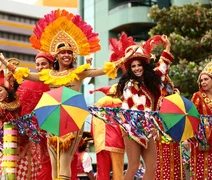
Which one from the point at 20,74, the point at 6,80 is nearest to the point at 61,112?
the point at 20,74

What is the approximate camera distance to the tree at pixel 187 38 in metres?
12.1

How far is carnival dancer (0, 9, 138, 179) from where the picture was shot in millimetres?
5516

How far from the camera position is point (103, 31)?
27500 millimetres

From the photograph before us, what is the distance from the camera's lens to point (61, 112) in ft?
15.9

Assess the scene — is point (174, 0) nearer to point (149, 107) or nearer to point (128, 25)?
point (128, 25)

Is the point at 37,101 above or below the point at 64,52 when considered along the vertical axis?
below

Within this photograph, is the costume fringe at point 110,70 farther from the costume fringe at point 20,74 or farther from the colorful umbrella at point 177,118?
the costume fringe at point 20,74

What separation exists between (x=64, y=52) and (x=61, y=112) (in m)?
1.15

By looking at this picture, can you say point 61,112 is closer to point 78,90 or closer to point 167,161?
point 78,90

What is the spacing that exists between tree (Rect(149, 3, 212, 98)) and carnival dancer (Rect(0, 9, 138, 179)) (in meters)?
6.27

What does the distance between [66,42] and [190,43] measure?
7.05 meters

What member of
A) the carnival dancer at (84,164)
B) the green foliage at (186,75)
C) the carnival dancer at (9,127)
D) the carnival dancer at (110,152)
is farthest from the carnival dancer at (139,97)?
the green foliage at (186,75)

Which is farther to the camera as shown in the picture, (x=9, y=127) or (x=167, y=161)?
(x=167, y=161)

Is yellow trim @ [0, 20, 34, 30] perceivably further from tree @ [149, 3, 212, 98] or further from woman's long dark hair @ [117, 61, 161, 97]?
woman's long dark hair @ [117, 61, 161, 97]
